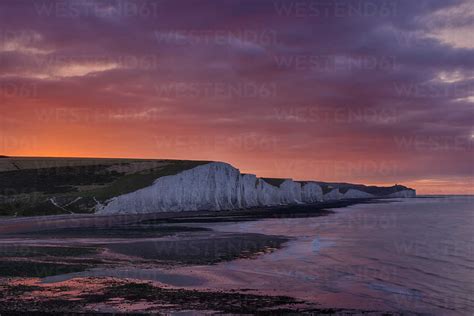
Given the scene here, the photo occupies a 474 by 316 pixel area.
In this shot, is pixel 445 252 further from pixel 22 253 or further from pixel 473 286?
pixel 22 253

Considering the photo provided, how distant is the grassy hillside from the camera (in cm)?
9694

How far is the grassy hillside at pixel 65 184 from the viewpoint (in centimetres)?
9694

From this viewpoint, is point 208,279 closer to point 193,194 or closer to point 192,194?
point 192,194

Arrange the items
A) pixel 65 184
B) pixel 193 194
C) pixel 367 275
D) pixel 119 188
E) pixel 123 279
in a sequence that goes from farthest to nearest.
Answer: pixel 193 194, pixel 65 184, pixel 119 188, pixel 367 275, pixel 123 279

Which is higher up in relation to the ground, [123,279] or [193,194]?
[193,194]

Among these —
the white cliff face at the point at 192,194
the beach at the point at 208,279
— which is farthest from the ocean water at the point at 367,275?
the white cliff face at the point at 192,194

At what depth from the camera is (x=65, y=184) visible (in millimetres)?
117500

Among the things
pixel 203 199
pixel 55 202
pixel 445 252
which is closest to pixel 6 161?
pixel 55 202

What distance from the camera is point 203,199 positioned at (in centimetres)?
11988

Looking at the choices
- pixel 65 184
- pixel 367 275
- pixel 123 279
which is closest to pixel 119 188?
pixel 65 184

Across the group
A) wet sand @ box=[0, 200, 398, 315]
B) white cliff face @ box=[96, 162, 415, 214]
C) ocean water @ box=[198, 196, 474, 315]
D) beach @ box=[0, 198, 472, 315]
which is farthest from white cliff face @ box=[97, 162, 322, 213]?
ocean water @ box=[198, 196, 474, 315]

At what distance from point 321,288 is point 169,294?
7.08 metres

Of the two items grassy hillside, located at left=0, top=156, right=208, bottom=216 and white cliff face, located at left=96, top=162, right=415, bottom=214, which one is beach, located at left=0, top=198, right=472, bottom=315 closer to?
grassy hillside, located at left=0, top=156, right=208, bottom=216

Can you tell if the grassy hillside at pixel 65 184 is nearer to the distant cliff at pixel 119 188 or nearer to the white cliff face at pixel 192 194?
the distant cliff at pixel 119 188
